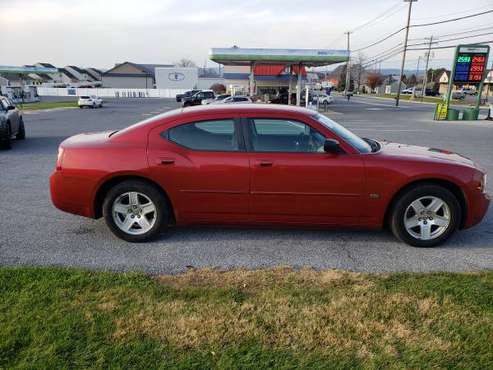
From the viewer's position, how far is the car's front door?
4.05m

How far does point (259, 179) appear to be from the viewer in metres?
4.09

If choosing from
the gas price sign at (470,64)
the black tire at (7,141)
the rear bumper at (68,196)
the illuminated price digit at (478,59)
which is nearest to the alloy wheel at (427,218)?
the rear bumper at (68,196)

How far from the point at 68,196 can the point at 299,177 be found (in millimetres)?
2657

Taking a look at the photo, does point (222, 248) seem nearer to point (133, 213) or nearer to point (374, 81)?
point (133, 213)

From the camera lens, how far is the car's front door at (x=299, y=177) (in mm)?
4051

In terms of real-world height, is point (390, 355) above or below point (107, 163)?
below

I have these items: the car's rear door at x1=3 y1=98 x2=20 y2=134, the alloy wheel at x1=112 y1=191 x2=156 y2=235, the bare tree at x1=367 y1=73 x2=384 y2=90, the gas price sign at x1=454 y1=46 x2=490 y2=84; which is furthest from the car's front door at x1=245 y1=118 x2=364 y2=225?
the bare tree at x1=367 y1=73 x2=384 y2=90

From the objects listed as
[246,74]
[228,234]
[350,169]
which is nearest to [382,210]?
[350,169]

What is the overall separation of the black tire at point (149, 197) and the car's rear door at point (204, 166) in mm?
142

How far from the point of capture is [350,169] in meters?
4.04

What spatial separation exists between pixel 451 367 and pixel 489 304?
974mm

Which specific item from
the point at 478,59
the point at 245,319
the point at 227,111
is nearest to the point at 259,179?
the point at 227,111

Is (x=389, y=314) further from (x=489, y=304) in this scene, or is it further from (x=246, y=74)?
(x=246, y=74)

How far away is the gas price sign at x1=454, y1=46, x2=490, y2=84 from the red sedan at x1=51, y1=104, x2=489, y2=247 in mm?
22830
